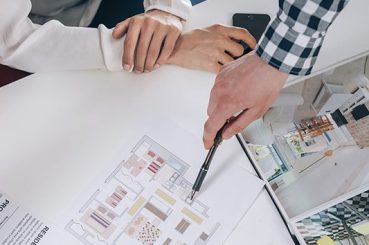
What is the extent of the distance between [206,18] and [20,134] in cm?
44

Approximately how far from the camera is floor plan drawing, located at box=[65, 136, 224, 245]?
79cm

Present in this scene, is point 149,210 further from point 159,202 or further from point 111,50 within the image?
point 111,50

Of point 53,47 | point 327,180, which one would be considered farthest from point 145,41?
point 327,180

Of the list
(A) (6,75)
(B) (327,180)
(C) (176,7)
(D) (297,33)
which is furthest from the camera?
(A) (6,75)

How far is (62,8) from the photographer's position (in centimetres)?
111

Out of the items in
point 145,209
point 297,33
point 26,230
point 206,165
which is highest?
point 297,33

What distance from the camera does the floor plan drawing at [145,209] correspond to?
31.2 inches

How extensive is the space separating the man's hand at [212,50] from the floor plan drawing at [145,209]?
0.67 feet

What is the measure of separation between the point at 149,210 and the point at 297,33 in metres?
0.38

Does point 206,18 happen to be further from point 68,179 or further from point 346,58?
point 68,179

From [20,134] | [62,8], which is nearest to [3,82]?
[62,8]

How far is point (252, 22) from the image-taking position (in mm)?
984

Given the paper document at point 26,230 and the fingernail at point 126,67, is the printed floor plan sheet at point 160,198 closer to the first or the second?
the paper document at point 26,230

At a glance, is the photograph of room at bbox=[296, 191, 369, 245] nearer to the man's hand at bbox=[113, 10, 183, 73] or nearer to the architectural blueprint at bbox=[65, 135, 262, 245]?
the architectural blueprint at bbox=[65, 135, 262, 245]
